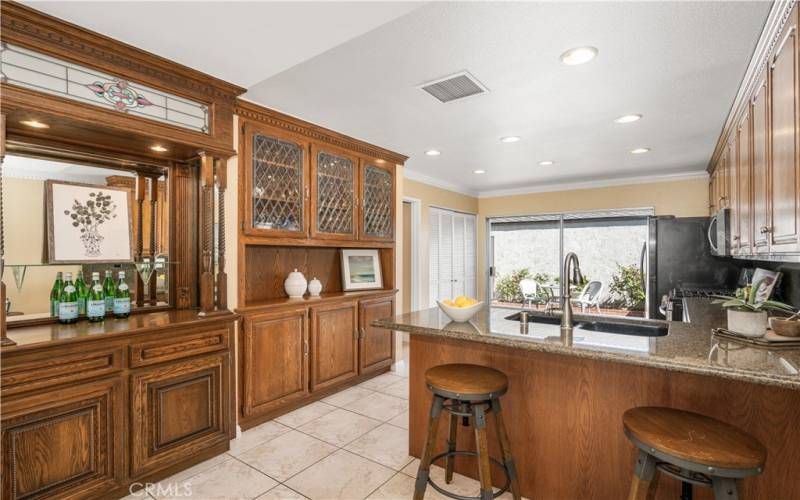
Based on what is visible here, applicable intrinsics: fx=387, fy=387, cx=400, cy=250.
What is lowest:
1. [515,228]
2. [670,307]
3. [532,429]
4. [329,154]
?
[532,429]

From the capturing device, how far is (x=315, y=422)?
10.2 feet

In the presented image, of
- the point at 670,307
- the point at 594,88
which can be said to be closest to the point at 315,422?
the point at 594,88

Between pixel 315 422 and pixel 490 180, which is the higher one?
pixel 490 180

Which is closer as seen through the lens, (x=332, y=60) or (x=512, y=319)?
(x=332, y=60)

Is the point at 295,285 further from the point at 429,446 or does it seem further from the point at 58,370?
the point at 429,446

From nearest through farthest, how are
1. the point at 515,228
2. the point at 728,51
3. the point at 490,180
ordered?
the point at 728,51
the point at 490,180
the point at 515,228

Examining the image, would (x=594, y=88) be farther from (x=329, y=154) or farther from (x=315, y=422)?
(x=315, y=422)

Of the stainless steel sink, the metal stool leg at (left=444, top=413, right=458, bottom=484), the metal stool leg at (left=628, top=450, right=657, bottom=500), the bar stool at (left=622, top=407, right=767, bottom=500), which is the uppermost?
the stainless steel sink

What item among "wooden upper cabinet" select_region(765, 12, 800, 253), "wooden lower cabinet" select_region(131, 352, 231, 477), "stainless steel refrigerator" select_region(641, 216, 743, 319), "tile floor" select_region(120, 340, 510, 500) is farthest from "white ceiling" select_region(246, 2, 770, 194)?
"tile floor" select_region(120, 340, 510, 500)

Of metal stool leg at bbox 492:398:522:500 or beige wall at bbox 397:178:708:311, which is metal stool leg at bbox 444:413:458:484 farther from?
beige wall at bbox 397:178:708:311

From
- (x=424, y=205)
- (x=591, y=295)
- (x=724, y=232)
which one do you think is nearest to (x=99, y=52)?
(x=424, y=205)

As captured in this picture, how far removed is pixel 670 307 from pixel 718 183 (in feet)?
4.67

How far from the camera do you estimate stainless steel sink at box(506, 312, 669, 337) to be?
216 centimetres

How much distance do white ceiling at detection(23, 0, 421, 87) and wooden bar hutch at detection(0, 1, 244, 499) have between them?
5.4 inches
